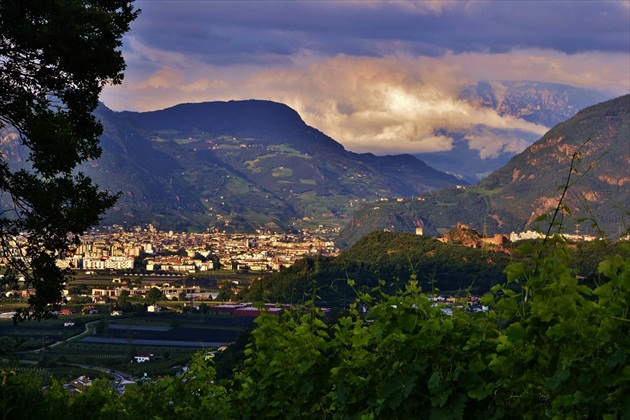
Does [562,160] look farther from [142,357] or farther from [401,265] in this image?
[142,357]

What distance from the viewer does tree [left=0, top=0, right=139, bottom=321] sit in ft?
40.5

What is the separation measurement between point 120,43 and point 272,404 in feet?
33.7

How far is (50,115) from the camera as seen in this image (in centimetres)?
1257

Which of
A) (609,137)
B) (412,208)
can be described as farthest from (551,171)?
(412,208)

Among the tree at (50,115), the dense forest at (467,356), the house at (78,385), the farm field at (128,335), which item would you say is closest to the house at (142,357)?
the farm field at (128,335)

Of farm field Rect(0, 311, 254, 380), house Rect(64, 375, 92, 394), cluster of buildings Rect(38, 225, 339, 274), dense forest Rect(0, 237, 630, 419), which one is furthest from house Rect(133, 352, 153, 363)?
cluster of buildings Rect(38, 225, 339, 274)

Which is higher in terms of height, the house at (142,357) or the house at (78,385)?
the house at (78,385)

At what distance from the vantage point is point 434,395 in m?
4.26

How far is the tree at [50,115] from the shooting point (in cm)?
1234

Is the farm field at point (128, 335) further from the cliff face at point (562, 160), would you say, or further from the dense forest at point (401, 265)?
the cliff face at point (562, 160)

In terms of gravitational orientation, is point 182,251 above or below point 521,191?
below

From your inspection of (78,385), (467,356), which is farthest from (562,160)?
(467,356)

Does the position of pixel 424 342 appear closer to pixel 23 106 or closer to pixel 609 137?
pixel 23 106

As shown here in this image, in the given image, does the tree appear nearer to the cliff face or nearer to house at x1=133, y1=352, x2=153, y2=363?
house at x1=133, y1=352, x2=153, y2=363
